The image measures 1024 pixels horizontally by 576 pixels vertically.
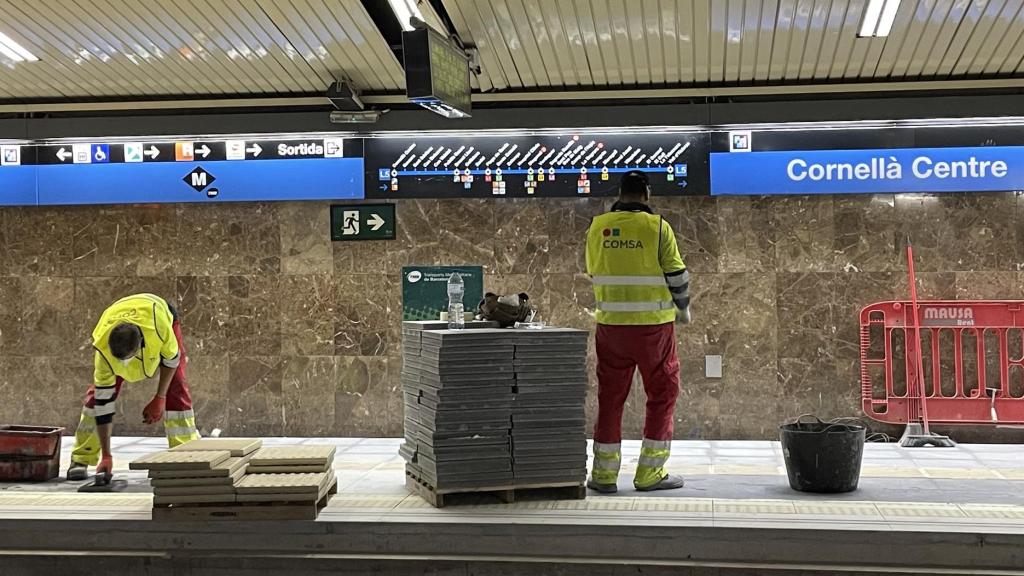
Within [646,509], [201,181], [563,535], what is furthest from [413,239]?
[563,535]

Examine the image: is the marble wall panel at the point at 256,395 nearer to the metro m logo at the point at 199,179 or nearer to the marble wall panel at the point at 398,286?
the marble wall panel at the point at 398,286

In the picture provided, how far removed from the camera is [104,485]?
687 centimetres

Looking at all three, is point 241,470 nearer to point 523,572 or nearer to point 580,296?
point 523,572

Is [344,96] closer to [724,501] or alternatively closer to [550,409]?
[550,409]

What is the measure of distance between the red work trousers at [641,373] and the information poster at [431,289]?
2973 millimetres

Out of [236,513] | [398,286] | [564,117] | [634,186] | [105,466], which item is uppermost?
[564,117]

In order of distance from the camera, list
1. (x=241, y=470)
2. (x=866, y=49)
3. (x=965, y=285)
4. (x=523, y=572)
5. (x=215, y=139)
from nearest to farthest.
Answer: (x=523, y=572) < (x=241, y=470) < (x=866, y=49) < (x=965, y=285) < (x=215, y=139)

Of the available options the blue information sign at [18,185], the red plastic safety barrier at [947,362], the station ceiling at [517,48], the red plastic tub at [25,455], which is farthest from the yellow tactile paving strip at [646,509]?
the blue information sign at [18,185]

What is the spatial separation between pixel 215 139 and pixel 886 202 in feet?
21.3

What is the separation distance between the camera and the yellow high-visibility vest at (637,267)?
637 cm

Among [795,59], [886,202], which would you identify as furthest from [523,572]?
[886,202]

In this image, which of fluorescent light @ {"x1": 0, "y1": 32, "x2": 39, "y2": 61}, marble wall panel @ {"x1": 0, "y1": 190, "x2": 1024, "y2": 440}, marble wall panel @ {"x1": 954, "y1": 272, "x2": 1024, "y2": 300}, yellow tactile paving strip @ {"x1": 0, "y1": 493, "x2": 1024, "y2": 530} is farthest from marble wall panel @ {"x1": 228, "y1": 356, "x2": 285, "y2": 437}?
marble wall panel @ {"x1": 954, "y1": 272, "x2": 1024, "y2": 300}

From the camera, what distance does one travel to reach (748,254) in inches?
357

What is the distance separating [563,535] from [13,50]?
569 centimetres
